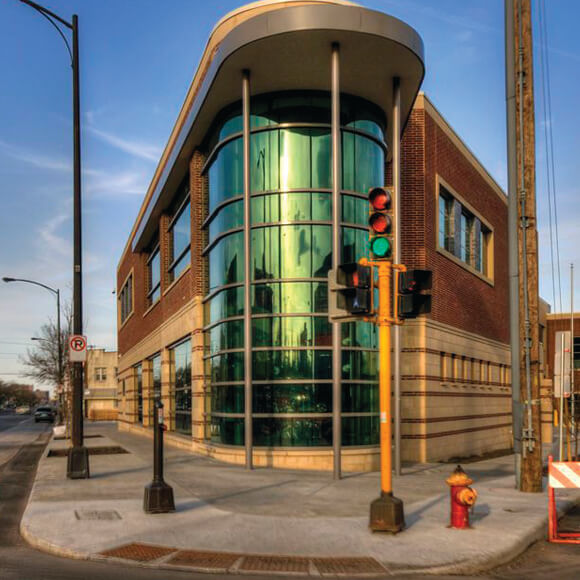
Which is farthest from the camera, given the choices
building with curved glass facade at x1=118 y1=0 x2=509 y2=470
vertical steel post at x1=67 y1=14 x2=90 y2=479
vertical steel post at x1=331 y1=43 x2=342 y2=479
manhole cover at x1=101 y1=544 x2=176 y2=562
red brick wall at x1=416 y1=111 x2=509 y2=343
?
red brick wall at x1=416 y1=111 x2=509 y2=343

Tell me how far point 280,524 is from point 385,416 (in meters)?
2.19

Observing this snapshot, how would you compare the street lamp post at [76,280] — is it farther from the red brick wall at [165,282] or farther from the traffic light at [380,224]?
the traffic light at [380,224]

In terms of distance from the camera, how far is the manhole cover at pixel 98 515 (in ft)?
36.6

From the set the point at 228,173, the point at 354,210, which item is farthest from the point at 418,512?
the point at 228,173

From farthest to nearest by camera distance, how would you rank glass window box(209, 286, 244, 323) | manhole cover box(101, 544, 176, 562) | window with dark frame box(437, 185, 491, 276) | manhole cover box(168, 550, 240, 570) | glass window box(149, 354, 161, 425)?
glass window box(149, 354, 161, 425) < window with dark frame box(437, 185, 491, 276) < glass window box(209, 286, 244, 323) < manhole cover box(101, 544, 176, 562) < manhole cover box(168, 550, 240, 570)

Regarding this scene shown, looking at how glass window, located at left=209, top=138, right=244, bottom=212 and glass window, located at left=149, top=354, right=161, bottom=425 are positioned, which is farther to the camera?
glass window, located at left=149, top=354, right=161, bottom=425

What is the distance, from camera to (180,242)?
2800 cm

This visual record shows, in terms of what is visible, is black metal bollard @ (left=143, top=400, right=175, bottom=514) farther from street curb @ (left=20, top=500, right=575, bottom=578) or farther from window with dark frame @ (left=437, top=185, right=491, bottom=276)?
window with dark frame @ (left=437, top=185, right=491, bottom=276)

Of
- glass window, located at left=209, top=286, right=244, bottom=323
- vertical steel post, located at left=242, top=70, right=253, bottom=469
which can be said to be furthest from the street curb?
glass window, located at left=209, top=286, right=244, bottom=323

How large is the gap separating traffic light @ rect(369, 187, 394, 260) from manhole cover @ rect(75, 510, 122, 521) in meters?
5.41

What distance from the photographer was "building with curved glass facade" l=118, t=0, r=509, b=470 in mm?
17047

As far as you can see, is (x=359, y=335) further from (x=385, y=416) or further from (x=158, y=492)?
(x=385, y=416)

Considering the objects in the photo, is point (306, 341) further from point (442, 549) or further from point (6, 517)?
point (442, 549)

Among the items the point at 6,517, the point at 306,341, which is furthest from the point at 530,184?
the point at 6,517
